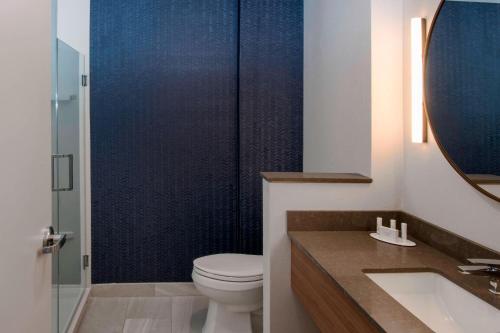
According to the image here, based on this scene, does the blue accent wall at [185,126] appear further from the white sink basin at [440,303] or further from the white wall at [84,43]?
the white sink basin at [440,303]

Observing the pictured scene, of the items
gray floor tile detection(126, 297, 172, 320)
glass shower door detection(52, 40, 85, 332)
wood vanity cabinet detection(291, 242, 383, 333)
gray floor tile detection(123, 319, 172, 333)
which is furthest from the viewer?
gray floor tile detection(126, 297, 172, 320)

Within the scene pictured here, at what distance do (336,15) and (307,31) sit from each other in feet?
2.52

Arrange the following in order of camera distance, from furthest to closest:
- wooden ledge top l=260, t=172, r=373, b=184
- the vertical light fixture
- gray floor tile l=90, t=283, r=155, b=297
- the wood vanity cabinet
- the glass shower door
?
1. gray floor tile l=90, t=283, r=155, b=297
2. the glass shower door
3. wooden ledge top l=260, t=172, r=373, b=184
4. the vertical light fixture
5. the wood vanity cabinet

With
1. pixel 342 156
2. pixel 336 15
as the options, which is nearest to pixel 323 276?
pixel 342 156

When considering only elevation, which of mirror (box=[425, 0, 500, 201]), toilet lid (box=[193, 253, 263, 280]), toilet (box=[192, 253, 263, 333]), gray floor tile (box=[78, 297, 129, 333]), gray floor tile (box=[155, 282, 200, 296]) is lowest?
gray floor tile (box=[78, 297, 129, 333])

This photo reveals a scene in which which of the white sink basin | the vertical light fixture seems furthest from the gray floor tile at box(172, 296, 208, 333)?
the vertical light fixture

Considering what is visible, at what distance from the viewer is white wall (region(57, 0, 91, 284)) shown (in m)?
2.76

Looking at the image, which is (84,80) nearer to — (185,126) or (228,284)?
(185,126)

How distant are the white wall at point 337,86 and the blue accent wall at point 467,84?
380 mm

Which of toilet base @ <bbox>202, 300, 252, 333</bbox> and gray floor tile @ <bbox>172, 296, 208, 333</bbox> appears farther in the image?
gray floor tile @ <bbox>172, 296, 208, 333</bbox>

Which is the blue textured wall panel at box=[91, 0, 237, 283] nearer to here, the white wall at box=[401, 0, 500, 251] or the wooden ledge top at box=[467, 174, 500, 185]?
the white wall at box=[401, 0, 500, 251]

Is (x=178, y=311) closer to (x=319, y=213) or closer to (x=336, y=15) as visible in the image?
(x=319, y=213)

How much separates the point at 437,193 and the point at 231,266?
1.29 metres

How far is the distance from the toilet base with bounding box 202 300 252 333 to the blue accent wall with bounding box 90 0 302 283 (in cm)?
77
